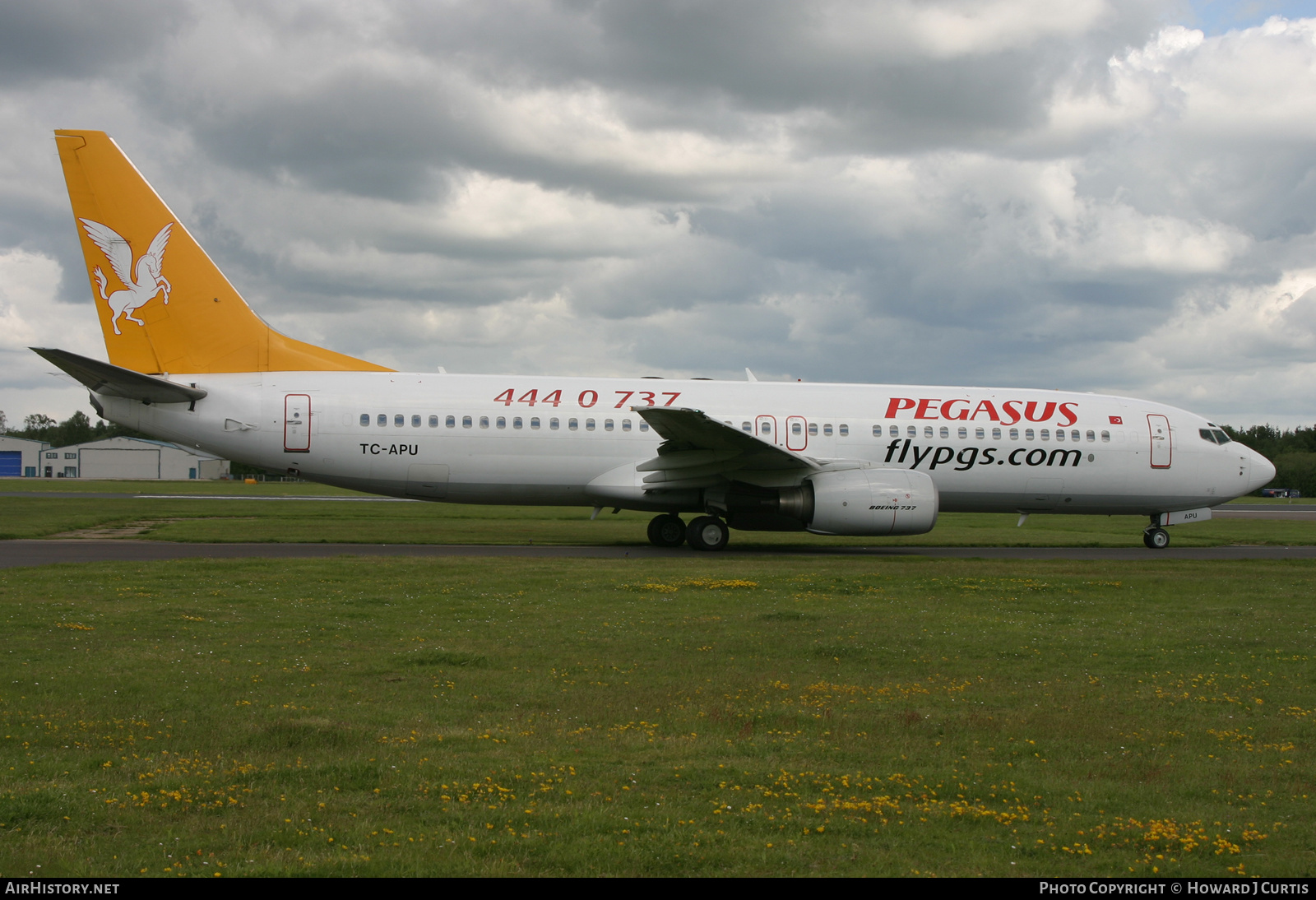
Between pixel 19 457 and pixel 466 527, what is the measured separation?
342 feet

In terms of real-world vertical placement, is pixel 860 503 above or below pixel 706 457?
below

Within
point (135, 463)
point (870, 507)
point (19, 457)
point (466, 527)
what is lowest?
point (466, 527)

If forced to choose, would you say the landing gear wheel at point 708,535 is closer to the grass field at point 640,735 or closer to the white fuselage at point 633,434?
the white fuselage at point 633,434

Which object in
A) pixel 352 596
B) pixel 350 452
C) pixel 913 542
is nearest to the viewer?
pixel 352 596

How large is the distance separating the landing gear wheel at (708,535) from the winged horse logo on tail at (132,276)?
1118 centimetres

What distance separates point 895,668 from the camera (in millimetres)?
8430

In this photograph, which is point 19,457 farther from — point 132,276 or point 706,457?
point 706,457

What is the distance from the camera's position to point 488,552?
18.3 metres

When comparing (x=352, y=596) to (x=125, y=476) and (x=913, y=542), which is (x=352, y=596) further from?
(x=125, y=476)

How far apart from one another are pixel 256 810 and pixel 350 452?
1539cm

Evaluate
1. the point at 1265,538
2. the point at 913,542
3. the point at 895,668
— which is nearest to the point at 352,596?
the point at 895,668

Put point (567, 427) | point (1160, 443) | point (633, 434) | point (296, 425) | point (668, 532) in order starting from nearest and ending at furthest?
point (296, 425) < point (567, 427) < point (633, 434) < point (668, 532) < point (1160, 443)

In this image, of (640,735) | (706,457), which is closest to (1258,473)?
(706,457)

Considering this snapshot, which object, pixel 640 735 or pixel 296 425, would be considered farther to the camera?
pixel 296 425
